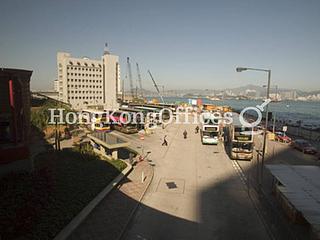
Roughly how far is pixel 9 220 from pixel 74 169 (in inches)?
316

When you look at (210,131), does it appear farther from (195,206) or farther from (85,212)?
(85,212)

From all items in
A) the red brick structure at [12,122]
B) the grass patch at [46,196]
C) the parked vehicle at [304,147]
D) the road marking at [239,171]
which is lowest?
the road marking at [239,171]

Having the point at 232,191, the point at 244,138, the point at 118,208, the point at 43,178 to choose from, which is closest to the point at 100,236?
the point at 118,208

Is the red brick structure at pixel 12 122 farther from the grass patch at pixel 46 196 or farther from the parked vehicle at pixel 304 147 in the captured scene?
the parked vehicle at pixel 304 147

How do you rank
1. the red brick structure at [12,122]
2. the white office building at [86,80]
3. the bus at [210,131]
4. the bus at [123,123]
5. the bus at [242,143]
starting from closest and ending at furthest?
the red brick structure at [12,122] < the bus at [242,143] < the bus at [210,131] < the bus at [123,123] < the white office building at [86,80]

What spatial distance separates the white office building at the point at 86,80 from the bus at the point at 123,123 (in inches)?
2457

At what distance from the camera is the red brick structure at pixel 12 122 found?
12.9 meters

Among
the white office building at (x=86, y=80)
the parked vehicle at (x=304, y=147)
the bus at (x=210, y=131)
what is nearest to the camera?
the parked vehicle at (x=304, y=147)

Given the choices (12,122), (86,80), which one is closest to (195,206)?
(12,122)

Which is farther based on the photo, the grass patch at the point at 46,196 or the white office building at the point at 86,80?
the white office building at the point at 86,80

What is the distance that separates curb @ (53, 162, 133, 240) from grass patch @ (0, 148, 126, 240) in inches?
9.1

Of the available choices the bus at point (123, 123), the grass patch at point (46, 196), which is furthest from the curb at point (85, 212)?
the bus at point (123, 123)

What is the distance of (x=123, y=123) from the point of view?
42.8 metres

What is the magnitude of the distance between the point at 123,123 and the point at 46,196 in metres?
30.7
